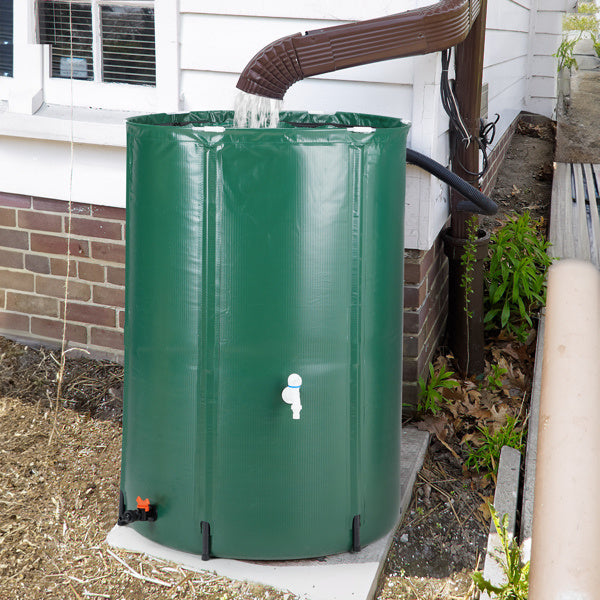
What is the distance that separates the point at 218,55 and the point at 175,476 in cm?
173

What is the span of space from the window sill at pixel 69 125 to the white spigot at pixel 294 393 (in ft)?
5.39

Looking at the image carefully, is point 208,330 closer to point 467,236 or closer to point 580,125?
point 467,236

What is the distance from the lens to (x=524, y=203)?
19.4ft

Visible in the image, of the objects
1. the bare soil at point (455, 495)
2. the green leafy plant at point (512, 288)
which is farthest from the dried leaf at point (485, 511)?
the green leafy plant at point (512, 288)

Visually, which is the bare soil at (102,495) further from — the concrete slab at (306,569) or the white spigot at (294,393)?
the white spigot at (294,393)

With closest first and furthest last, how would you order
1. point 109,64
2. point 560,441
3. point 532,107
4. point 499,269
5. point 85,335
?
point 560,441, point 109,64, point 85,335, point 499,269, point 532,107

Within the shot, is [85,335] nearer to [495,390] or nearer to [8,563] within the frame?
[8,563]

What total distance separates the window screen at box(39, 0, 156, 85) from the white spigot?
1.84 metres

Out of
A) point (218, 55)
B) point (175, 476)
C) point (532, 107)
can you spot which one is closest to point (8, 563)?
point (175, 476)

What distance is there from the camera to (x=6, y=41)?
3.54 metres

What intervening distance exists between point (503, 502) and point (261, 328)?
1.13 meters

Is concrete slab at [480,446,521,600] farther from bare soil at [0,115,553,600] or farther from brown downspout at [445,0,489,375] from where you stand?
brown downspout at [445,0,489,375]

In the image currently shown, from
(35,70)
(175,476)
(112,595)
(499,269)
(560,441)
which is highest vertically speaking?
(35,70)

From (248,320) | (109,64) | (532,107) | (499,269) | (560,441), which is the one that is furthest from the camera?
(532,107)
